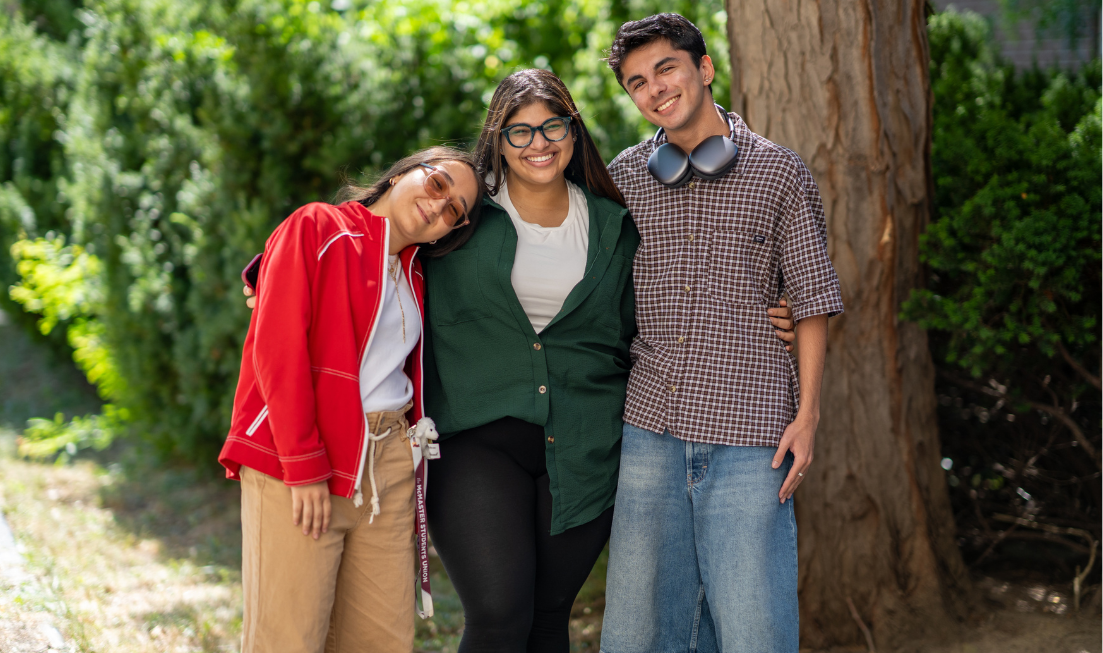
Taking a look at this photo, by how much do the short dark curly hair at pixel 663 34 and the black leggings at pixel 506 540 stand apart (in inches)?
46.1

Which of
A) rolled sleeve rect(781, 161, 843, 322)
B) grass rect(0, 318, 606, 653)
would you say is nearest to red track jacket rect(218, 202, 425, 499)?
rolled sleeve rect(781, 161, 843, 322)

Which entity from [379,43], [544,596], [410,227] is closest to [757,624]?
[544,596]

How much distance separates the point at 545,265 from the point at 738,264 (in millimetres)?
572

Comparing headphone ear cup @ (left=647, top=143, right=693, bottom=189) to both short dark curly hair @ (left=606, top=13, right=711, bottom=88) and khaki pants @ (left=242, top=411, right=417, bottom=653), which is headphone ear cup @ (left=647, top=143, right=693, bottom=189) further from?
khaki pants @ (left=242, top=411, right=417, bottom=653)

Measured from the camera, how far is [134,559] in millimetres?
5023

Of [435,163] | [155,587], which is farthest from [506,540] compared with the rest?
[155,587]

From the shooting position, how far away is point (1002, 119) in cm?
360

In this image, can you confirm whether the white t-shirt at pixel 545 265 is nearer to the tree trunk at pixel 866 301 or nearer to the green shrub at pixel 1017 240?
the tree trunk at pixel 866 301

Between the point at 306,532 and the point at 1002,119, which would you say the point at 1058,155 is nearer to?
the point at 1002,119

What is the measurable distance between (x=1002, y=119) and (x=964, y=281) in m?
0.69

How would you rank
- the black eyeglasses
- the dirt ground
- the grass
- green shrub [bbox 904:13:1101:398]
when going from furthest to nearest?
the grass < the dirt ground < green shrub [bbox 904:13:1101:398] < the black eyeglasses

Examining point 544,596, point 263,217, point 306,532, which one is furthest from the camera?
point 263,217

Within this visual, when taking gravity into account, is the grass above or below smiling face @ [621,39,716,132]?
below

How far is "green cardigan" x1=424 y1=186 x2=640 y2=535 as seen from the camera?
2.57 metres
